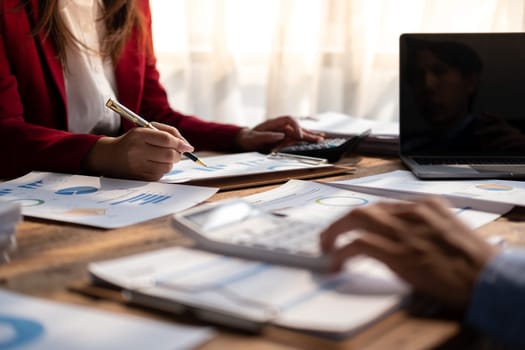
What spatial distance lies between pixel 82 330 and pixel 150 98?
1280 mm

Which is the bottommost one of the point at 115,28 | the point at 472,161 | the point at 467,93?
the point at 472,161

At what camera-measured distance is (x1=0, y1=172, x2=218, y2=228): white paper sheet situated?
79cm

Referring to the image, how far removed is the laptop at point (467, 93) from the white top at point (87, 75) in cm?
65

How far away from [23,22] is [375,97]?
1.30 metres

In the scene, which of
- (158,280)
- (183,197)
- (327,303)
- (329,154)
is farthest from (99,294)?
(329,154)

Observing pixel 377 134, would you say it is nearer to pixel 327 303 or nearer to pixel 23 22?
pixel 23 22

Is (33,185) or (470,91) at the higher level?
(470,91)

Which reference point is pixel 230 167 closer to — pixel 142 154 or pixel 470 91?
pixel 142 154

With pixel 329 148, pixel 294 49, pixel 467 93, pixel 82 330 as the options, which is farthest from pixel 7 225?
pixel 294 49

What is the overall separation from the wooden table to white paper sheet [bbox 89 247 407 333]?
0.04 ft

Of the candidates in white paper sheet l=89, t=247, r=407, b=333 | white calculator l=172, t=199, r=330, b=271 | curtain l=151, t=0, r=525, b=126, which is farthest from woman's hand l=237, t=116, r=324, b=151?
curtain l=151, t=0, r=525, b=126

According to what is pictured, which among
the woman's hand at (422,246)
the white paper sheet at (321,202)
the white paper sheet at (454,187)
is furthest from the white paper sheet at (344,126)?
the woman's hand at (422,246)

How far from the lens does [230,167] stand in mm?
1129

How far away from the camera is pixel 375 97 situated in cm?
230
